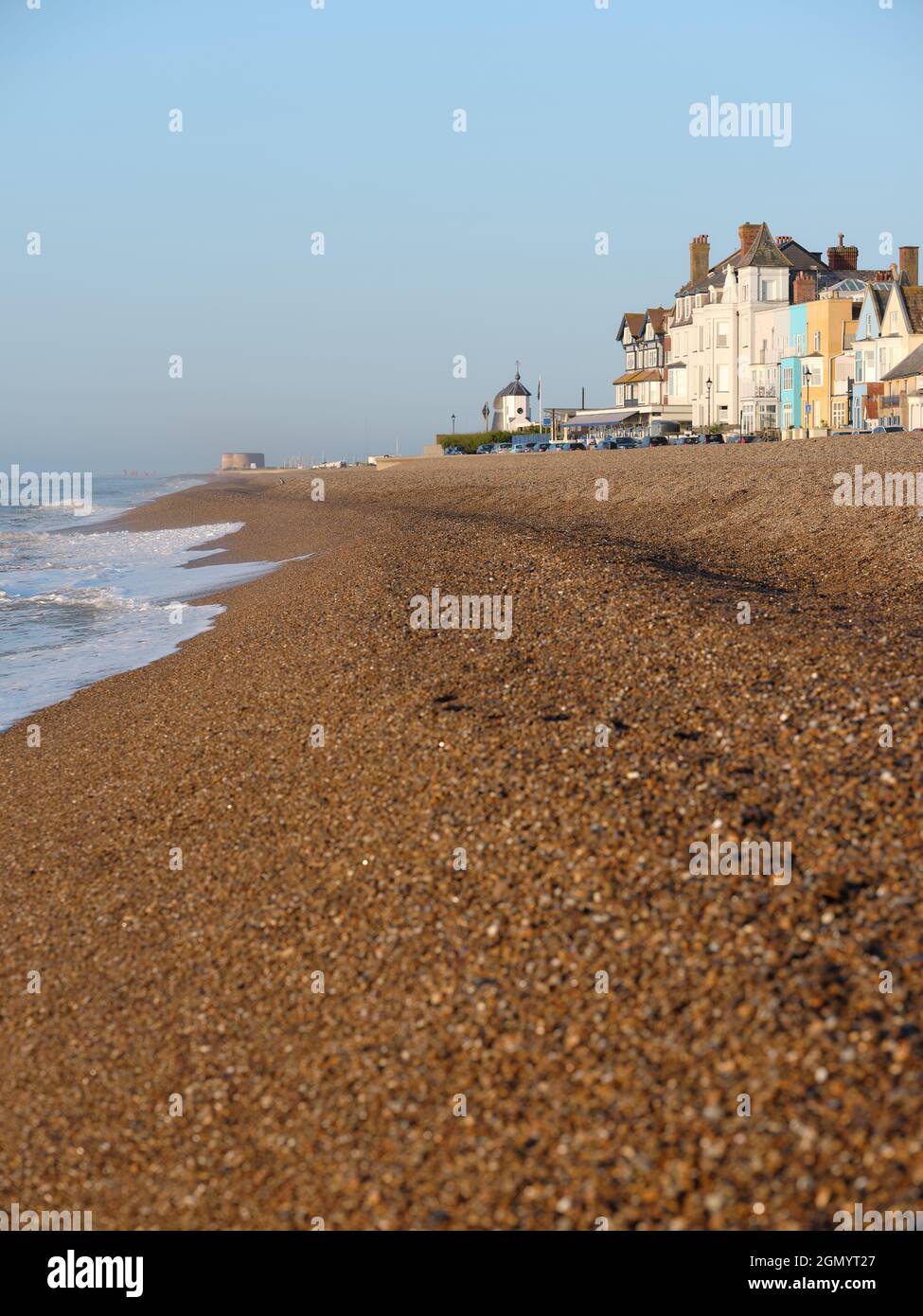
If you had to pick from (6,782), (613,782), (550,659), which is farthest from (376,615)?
(613,782)

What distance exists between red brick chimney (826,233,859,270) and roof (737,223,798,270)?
5.64 metres

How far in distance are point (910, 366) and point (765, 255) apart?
22755 mm

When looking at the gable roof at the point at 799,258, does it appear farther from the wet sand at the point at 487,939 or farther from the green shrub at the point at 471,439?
the wet sand at the point at 487,939

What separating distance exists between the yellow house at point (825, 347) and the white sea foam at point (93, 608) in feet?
118

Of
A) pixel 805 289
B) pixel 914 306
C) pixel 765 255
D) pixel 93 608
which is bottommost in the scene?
pixel 93 608

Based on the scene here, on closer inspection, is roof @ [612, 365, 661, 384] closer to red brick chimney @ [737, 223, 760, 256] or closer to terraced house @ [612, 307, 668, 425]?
terraced house @ [612, 307, 668, 425]

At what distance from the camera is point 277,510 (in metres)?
48.8

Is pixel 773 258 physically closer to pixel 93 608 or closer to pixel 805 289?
pixel 805 289

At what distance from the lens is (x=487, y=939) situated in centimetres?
596

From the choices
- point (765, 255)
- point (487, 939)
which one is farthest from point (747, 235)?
point (487, 939)

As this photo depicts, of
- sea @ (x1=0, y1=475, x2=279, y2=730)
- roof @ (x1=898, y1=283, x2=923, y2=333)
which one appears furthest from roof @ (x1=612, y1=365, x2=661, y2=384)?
sea @ (x1=0, y1=475, x2=279, y2=730)

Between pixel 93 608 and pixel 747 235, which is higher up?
pixel 747 235

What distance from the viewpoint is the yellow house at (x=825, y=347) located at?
2451 inches

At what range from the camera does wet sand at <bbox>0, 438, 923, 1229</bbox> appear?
4605 mm
